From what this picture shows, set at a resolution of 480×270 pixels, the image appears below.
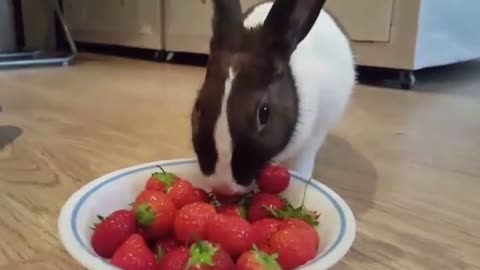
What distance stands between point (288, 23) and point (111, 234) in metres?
0.36

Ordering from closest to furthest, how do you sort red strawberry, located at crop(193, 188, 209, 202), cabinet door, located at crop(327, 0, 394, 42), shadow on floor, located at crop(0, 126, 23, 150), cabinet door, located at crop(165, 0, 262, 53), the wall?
red strawberry, located at crop(193, 188, 209, 202) < shadow on floor, located at crop(0, 126, 23, 150) < cabinet door, located at crop(327, 0, 394, 42) < cabinet door, located at crop(165, 0, 262, 53) < the wall

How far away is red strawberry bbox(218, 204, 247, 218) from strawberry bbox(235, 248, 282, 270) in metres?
0.13

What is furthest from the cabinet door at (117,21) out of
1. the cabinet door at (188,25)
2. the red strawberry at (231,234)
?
the red strawberry at (231,234)

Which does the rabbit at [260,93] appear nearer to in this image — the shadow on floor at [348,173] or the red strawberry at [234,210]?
the red strawberry at [234,210]

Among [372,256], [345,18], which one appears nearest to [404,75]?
[345,18]

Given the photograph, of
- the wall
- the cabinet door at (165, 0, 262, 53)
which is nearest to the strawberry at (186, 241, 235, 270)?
the cabinet door at (165, 0, 262, 53)

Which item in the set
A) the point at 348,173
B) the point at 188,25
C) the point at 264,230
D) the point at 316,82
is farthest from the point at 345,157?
the point at 188,25

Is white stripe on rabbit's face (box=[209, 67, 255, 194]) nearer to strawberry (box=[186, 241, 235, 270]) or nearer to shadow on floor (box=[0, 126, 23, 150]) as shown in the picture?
strawberry (box=[186, 241, 235, 270])

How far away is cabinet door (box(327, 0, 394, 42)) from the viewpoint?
2.26m

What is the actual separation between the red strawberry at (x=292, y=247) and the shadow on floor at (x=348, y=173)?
32cm

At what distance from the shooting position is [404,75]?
2330 millimetres

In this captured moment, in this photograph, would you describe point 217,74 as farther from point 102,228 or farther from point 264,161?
point 102,228

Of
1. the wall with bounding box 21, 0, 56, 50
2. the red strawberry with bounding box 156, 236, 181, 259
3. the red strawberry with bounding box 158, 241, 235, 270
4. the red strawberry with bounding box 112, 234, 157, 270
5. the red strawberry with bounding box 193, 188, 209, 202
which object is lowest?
the wall with bounding box 21, 0, 56, 50

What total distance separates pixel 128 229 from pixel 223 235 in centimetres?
11
